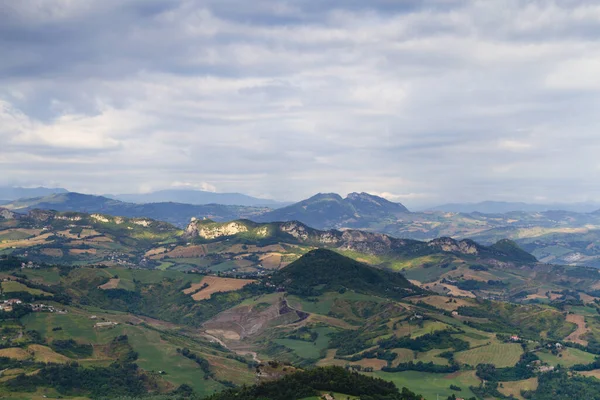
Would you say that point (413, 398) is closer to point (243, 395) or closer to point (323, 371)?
point (323, 371)

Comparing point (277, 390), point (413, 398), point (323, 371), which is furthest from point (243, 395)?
point (413, 398)

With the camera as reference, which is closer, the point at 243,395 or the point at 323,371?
the point at 243,395

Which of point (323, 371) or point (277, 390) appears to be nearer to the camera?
point (277, 390)

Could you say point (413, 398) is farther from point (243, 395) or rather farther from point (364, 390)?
point (243, 395)

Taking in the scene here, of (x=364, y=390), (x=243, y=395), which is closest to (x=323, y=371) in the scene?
(x=364, y=390)

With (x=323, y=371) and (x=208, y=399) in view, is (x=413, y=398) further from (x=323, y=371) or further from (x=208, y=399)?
(x=208, y=399)

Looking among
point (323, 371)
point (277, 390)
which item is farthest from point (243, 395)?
point (323, 371)

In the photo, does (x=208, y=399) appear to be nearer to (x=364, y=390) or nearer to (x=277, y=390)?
(x=277, y=390)
